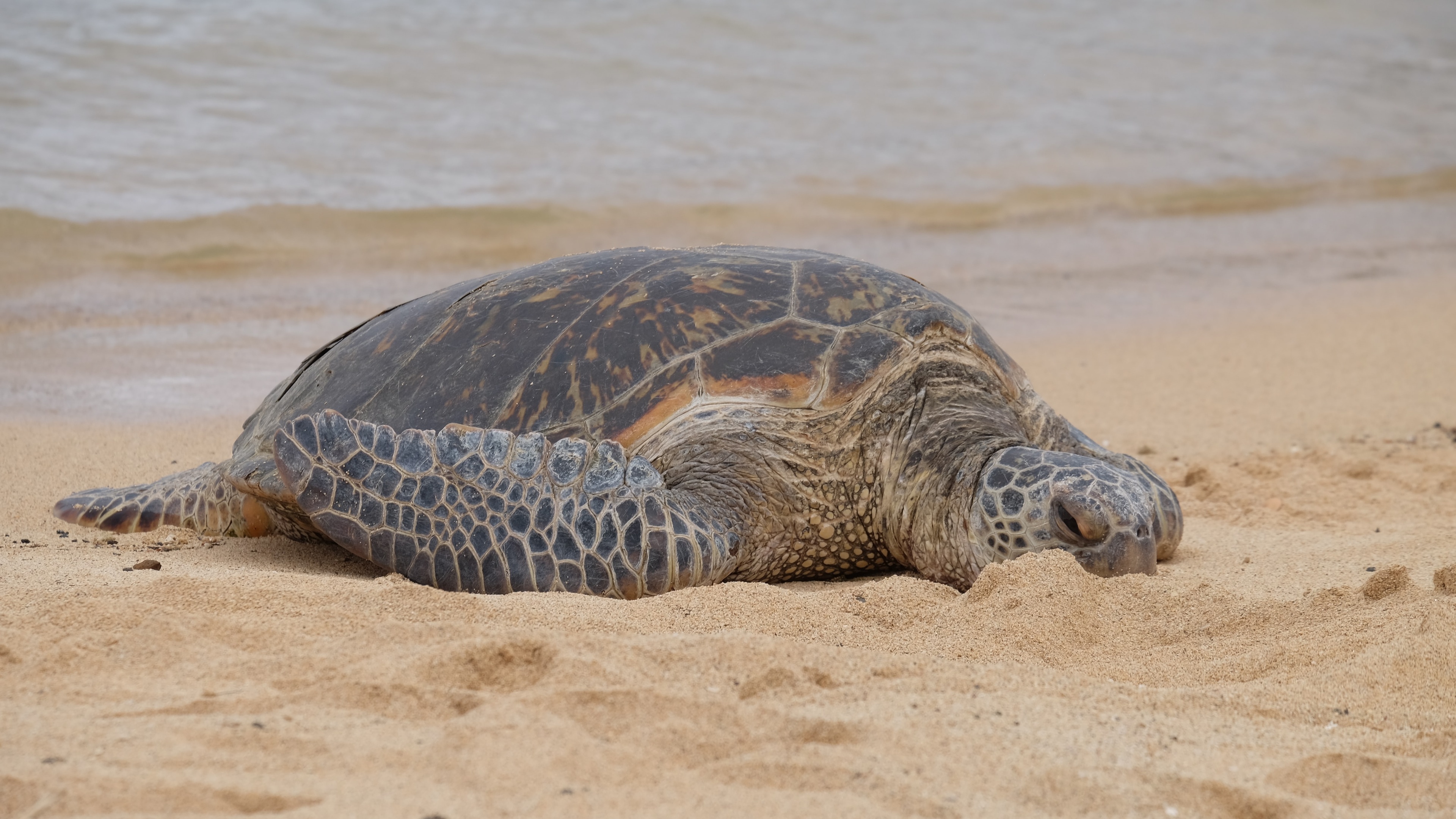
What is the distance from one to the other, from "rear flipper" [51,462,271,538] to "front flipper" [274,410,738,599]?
37.1 inches

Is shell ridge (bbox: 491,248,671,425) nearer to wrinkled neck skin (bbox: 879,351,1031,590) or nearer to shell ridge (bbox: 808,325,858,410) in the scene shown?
shell ridge (bbox: 808,325,858,410)

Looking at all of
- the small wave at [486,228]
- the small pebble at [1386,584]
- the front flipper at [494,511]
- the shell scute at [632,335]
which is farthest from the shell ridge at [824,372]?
the small wave at [486,228]

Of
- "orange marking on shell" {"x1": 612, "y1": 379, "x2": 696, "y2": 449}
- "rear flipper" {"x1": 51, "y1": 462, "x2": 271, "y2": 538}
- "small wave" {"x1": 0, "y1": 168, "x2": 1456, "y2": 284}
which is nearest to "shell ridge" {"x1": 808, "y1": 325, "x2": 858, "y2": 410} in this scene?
"orange marking on shell" {"x1": 612, "y1": 379, "x2": 696, "y2": 449}

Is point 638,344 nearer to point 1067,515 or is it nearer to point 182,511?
point 1067,515

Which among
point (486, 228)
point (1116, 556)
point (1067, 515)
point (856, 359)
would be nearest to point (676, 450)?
point (856, 359)

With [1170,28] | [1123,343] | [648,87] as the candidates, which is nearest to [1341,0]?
[1170,28]

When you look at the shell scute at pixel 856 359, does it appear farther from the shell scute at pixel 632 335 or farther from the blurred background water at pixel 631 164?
the blurred background water at pixel 631 164

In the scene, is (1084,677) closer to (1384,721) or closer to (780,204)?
(1384,721)

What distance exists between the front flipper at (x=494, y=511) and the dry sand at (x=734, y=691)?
0.14m

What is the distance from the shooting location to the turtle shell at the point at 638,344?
3.60 m

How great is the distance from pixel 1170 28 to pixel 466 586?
63.0ft

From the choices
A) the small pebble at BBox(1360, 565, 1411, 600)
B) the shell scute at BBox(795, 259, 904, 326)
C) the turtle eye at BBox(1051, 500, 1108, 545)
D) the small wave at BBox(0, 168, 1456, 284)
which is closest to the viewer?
the small pebble at BBox(1360, 565, 1411, 600)

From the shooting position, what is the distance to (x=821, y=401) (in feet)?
11.8

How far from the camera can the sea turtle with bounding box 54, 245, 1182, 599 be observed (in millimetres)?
3232
